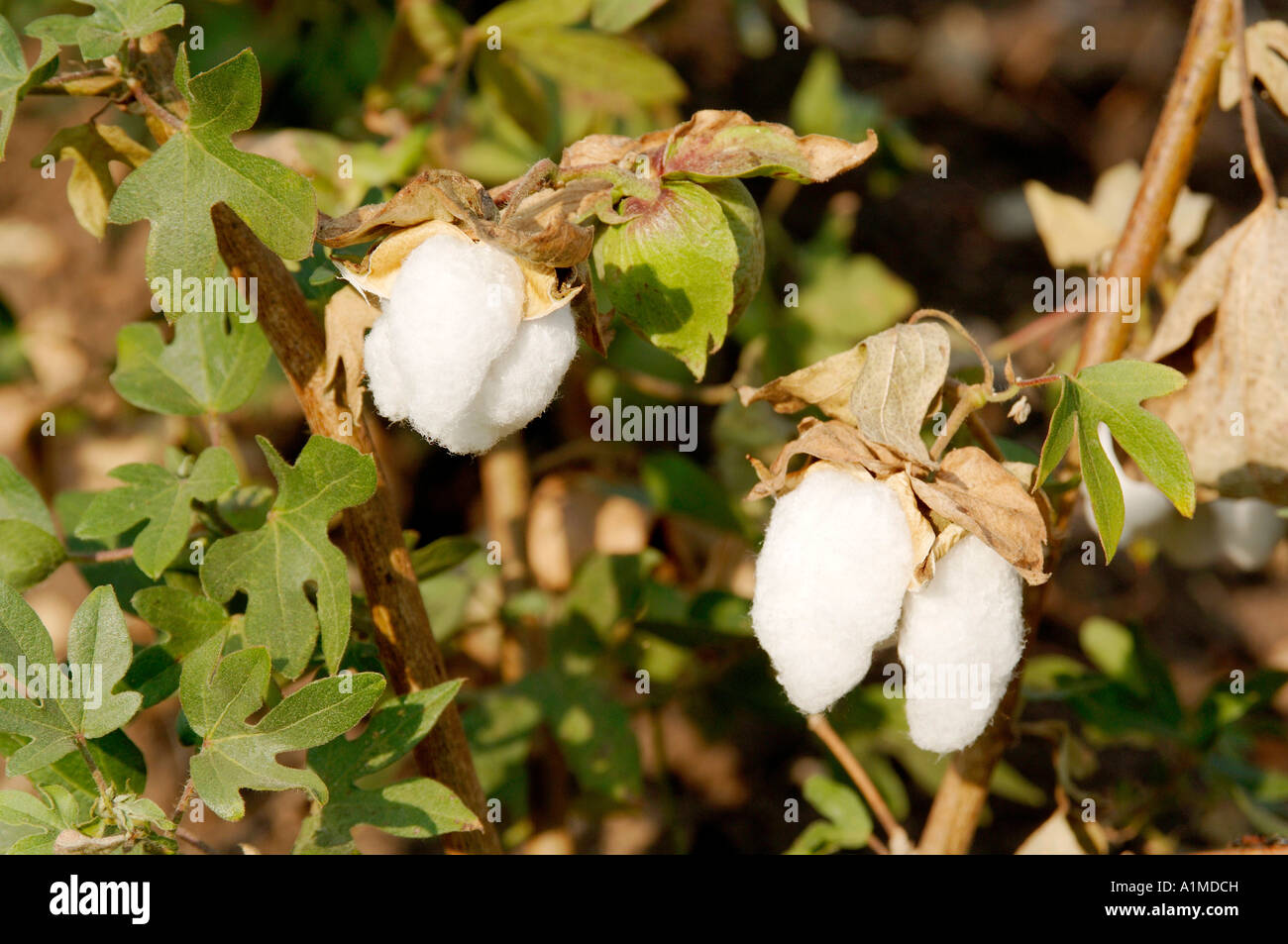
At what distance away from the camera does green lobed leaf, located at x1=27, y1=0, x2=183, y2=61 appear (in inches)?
31.4

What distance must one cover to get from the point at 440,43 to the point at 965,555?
103 cm

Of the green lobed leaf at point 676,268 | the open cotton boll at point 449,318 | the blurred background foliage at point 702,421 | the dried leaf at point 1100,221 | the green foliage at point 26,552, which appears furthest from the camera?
the blurred background foliage at point 702,421

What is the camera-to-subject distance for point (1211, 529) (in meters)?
1.45

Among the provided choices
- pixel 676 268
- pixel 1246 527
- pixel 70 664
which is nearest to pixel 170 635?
pixel 70 664

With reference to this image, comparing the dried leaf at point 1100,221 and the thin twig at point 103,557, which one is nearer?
the thin twig at point 103,557

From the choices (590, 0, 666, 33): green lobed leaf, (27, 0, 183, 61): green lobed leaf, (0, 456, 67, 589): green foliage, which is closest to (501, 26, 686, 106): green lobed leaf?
(590, 0, 666, 33): green lobed leaf

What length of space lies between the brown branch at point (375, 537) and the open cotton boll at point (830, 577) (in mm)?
313

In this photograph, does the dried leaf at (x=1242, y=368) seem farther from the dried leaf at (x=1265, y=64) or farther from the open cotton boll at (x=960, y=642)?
the open cotton boll at (x=960, y=642)

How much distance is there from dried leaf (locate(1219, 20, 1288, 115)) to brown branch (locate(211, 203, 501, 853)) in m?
0.85

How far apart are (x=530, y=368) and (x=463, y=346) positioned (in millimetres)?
63

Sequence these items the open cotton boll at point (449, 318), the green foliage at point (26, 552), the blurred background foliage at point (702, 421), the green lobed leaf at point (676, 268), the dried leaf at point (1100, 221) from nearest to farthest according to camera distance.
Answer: the open cotton boll at point (449, 318) → the green lobed leaf at point (676, 268) → the green foliage at point (26, 552) → the dried leaf at point (1100, 221) → the blurred background foliage at point (702, 421)

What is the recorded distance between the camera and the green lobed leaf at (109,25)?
80 cm

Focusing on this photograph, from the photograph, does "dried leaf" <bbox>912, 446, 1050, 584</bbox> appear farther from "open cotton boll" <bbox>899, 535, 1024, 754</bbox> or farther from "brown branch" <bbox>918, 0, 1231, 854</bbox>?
"brown branch" <bbox>918, 0, 1231, 854</bbox>

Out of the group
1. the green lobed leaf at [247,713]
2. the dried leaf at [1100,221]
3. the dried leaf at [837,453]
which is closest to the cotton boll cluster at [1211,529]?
the dried leaf at [1100,221]
